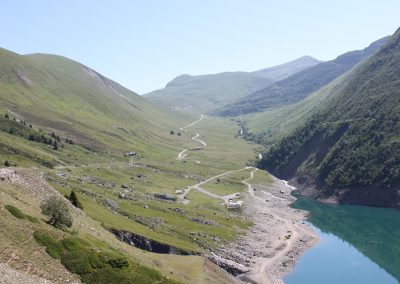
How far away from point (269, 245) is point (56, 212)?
3135 inches

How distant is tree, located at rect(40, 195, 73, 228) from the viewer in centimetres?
6419

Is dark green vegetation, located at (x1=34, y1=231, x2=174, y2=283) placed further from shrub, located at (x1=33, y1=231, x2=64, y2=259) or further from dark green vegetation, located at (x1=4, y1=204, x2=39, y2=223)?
dark green vegetation, located at (x1=4, y1=204, x2=39, y2=223)

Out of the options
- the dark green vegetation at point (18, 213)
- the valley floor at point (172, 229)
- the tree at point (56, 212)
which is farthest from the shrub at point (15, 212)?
the tree at point (56, 212)

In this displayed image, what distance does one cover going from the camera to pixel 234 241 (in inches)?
4968

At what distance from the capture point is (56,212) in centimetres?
6419

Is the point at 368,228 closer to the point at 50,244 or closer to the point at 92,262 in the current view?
the point at 92,262

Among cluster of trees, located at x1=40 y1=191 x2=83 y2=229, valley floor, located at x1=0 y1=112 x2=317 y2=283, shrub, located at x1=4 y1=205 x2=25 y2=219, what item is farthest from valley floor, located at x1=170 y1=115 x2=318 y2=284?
shrub, located at x1=4 y1=205 x2=25 y2=219

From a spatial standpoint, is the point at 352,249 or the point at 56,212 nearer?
the point at 56,212

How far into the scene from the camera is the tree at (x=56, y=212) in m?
64.2

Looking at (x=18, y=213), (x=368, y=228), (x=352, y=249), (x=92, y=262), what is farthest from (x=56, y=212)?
(x=368, y=228)

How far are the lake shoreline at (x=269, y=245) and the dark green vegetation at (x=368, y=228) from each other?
30.9 ft

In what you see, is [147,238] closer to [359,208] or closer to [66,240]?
[66,240]

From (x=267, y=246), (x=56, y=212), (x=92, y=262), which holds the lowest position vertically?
(x=267, y=246)

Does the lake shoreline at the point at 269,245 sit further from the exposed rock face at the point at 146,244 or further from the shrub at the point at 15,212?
the shrub at the point at 15,212
